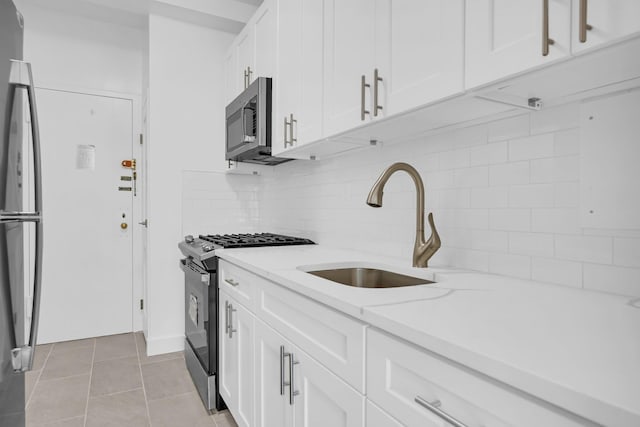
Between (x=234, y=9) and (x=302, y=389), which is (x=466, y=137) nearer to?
(x=302, y=389)

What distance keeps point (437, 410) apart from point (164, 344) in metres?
2.84

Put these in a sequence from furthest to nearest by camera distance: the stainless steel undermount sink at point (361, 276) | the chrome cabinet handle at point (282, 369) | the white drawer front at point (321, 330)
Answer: the stainless steel undermount sink at point (361, 276) < the chrome cabinet handle at point (282, 369) < the white drawer front at point (321, 330)

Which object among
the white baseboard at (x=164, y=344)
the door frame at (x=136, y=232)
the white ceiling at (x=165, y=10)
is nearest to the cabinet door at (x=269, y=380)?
the white baseboard at (x=164, y=344)

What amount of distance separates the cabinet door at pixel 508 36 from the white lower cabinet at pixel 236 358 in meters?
1.26

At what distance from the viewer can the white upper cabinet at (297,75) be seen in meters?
1.70

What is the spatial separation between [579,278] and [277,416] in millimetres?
1082

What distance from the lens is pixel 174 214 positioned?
302 centimetres

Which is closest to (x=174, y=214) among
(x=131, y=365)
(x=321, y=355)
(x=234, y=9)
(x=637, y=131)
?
(x=131, y=365)

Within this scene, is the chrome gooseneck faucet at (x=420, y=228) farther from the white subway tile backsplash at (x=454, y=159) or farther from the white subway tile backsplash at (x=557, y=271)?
the white subway tile backsplash at (x=557, y=271)

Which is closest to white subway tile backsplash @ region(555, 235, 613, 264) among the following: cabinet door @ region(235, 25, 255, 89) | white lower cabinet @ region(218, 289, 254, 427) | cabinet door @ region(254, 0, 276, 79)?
white lower cabinet @ region(218, 289, 254, 427)

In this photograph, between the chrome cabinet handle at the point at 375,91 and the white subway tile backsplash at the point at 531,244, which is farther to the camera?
the chrome cabinet handle at the point at 375,91

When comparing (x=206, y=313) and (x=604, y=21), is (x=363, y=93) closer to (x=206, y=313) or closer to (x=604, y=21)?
(x=604, y=21)

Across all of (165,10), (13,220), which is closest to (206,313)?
(13,220)

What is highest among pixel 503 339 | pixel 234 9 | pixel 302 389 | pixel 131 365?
pixel 234 9
